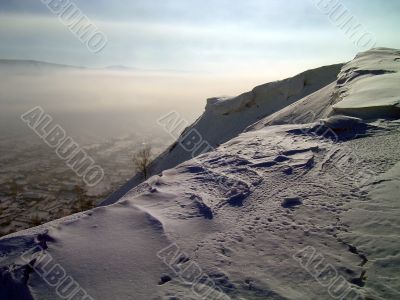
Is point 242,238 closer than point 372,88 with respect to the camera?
Yes

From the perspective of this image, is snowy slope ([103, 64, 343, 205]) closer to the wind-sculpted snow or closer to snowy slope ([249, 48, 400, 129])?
snowy slope ([249, 48, 400, 129])

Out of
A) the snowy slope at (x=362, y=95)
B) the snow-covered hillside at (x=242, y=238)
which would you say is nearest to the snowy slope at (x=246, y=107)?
the snowy slope at (x=362, y=95)

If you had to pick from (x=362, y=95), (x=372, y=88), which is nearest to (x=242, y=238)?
(x=362, y=95)

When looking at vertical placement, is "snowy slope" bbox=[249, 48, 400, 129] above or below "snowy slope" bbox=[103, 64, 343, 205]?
below

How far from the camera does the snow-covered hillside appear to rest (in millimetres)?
2982

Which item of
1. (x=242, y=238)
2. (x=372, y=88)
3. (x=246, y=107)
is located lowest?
(x=372, y=88)

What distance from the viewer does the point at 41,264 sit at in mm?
3311

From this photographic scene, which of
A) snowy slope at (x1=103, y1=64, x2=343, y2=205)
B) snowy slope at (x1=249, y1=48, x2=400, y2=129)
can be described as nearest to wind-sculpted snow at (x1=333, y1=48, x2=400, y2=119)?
snowy slope at (x1=249, y1=48, x2=400, y2=129)

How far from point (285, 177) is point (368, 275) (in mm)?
2271

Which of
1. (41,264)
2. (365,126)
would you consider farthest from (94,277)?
(365,126)

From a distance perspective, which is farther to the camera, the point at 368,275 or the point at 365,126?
the point at 365,126

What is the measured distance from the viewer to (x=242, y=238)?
3.67 meters

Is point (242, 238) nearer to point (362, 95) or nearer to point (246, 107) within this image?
point (362, 95)

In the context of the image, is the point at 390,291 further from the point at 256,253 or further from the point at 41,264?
the point at 41,264
